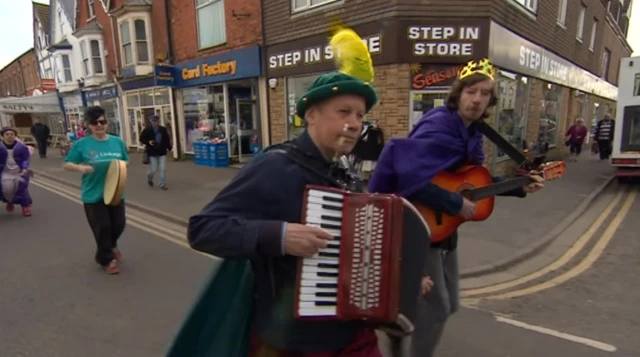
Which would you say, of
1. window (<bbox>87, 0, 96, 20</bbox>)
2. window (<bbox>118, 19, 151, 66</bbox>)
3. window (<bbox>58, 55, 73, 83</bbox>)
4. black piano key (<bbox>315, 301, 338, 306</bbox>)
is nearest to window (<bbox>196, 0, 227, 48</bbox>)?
window (<bbox>118, 19, 151, 66</bbox>)

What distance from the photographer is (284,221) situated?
1380 mm

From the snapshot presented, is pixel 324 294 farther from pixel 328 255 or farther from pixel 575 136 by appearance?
pixel 575 136

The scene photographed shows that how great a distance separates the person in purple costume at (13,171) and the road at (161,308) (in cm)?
225

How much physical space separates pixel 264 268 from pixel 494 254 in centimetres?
430

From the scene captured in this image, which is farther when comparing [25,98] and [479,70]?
[25,98]

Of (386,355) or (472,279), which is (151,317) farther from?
(472,279)

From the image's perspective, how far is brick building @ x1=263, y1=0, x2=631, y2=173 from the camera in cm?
821

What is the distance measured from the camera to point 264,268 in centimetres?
149

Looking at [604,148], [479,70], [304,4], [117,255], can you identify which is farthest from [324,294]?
[604,148]

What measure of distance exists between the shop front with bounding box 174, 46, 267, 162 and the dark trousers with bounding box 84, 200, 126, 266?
747 centimetres

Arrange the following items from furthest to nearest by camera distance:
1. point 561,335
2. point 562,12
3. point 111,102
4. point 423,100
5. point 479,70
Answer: point 111,102 → point 562,12 → point 423,100 → point 561,335 → point 479,70

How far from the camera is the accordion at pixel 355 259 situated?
131cm

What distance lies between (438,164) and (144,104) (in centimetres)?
1747

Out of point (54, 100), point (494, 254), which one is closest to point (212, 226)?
point (494, 254)
